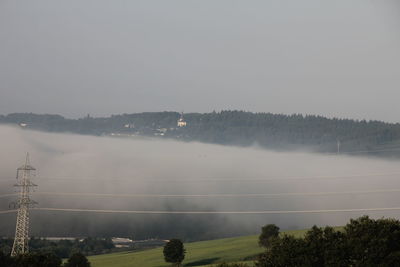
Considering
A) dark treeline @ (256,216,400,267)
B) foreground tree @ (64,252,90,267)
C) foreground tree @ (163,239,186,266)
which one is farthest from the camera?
foreground tree @ (163,239,186,266)

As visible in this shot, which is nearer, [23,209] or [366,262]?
[366,262]

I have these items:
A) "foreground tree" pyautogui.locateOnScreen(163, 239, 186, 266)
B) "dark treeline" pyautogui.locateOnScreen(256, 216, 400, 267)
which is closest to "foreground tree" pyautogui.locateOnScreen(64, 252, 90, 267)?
"foreground tree" pyautogui.locateOnScreen(163, 239, 186, 266)

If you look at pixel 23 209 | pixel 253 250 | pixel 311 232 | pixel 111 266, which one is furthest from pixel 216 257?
pixel 311 232

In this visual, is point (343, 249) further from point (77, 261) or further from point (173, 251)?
point (173, 251)

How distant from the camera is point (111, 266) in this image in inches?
7377

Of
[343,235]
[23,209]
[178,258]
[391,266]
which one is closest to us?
[391,266]

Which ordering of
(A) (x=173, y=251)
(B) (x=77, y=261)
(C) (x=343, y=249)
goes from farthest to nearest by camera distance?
(A) (x=173, y=251), (B) (x=77, y=261), (C) (x=343, y=249)

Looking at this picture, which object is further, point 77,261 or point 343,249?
point 77,261

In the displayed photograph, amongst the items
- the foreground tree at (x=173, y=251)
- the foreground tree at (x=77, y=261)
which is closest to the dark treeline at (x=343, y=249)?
the foreground tree at (x=77, y=261)

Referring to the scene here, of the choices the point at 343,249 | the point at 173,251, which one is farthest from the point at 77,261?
the point at 343,249

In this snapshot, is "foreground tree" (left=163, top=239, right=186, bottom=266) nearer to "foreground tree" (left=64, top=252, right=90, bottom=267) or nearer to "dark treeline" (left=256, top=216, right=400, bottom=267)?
"foreground tree" (left=64, top=252, right=90, bottom=267)

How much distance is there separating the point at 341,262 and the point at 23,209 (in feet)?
221

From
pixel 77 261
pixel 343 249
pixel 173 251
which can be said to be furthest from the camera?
pixel 173 251

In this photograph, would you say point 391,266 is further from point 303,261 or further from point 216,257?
point 216,257
